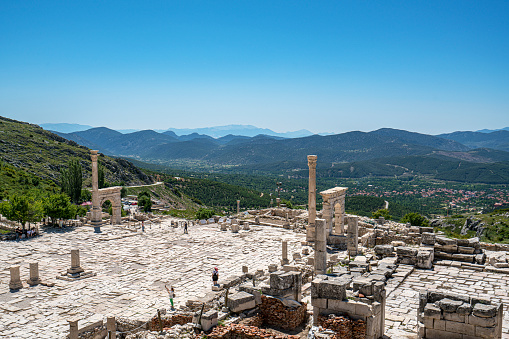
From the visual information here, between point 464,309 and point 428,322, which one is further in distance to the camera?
point 428,322

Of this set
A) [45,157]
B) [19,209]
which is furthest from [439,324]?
[45,157]

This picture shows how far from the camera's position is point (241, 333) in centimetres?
1038

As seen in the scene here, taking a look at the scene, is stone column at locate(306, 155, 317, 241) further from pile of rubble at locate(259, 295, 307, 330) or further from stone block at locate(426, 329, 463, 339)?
stone block at locate(426, 329, 463, 339)

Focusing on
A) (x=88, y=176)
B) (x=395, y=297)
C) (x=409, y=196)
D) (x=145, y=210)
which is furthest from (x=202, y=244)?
(x=409, y=196)

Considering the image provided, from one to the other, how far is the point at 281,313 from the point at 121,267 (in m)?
13.5

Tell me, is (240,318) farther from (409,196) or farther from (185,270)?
(409,196)

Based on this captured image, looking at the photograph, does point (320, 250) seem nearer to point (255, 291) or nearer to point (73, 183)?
point (255, 291)

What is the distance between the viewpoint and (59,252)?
80.8ft

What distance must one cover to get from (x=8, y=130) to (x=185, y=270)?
229ft

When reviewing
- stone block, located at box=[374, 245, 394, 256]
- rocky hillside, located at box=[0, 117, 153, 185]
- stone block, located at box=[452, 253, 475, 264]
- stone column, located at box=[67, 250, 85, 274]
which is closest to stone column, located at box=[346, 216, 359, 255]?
stone block, located at box=[374, 245, 394, 256]

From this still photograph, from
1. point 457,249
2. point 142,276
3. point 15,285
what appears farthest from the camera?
point 142,276

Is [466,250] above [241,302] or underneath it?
underneath

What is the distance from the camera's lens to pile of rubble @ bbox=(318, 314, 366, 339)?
10.6 metres

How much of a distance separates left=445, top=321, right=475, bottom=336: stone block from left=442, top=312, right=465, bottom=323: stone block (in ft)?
0.28
